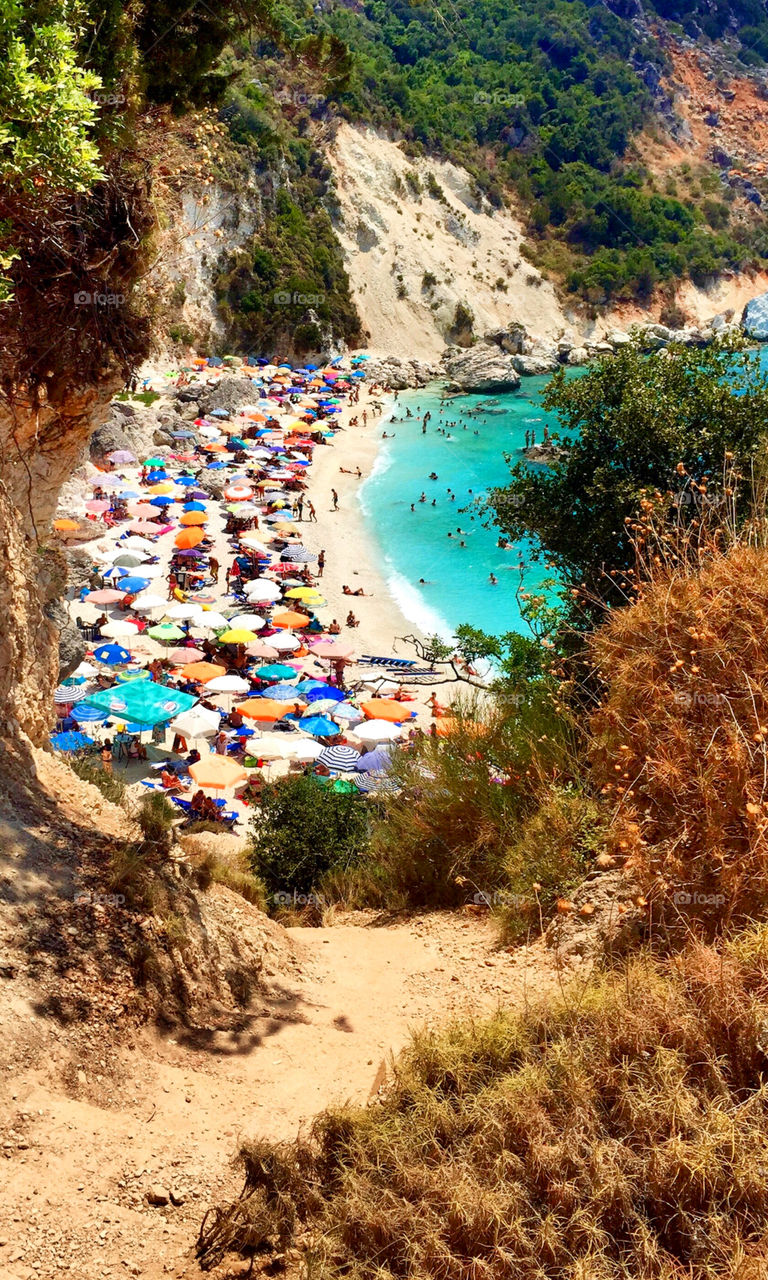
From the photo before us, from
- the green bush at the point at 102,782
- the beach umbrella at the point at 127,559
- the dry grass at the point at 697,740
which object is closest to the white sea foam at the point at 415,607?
the beach umbrella at the point at 127,559

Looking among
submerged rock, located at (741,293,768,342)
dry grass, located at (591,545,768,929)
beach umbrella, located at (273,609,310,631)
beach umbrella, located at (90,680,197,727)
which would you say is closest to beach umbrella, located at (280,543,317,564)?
beach umbrella, located at (273,609,310,631)

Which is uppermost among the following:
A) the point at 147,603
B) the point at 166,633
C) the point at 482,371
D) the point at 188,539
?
the point at 482,371

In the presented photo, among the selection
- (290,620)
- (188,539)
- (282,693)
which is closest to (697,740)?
(282,693)

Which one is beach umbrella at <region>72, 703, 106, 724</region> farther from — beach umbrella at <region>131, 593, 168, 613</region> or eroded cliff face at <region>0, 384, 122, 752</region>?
eroded cliff face at <region>0, 384, 122, 752</region>

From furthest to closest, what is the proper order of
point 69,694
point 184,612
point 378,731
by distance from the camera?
1. point 184,612
2. point 378,731
3. point 69,694

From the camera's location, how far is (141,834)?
7871 mm

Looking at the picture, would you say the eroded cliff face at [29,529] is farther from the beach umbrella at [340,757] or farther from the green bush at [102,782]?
the beach umbrella at [340,757]

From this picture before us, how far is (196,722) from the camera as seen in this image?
730 inches

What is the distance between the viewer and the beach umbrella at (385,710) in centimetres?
2041

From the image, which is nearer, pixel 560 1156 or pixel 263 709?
pixel 560 1156

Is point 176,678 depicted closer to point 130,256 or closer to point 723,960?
point 130,256

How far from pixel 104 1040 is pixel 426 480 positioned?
44.2 m

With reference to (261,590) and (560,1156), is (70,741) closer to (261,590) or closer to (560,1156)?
(261,590)

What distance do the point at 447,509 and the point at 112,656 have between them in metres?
25.2
